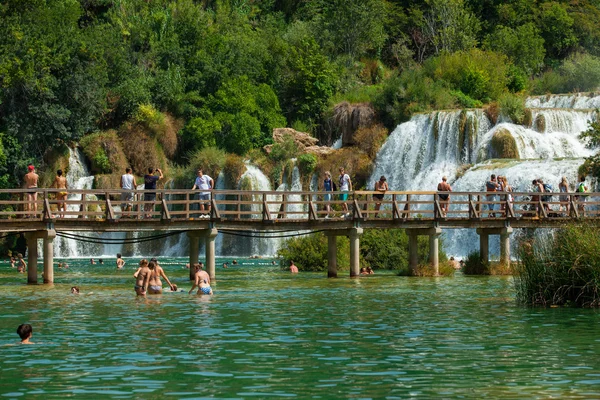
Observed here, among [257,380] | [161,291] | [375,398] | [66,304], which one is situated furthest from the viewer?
[161,291]

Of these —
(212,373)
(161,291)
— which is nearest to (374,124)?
(161,291)

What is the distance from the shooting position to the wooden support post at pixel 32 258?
41.7 meters

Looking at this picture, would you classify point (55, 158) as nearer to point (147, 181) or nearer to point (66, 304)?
point (147, 181)

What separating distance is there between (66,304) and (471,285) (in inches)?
520

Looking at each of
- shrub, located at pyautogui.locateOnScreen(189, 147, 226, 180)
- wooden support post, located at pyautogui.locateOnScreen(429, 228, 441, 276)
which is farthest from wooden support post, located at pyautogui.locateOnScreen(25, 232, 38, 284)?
shrub, located at pyautogui.locateOnScreen(189, 147, 226, 180)

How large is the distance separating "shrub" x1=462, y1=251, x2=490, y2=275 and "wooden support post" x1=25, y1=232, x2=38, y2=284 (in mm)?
15482

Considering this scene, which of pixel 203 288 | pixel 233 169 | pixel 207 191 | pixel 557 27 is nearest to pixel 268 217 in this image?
pixel 207 191

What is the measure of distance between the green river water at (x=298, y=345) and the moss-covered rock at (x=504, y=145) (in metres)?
25.6

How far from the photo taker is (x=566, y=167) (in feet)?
185

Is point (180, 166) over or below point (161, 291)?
over

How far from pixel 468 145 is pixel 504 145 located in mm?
2866

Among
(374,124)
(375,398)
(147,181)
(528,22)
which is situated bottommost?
(375,398)

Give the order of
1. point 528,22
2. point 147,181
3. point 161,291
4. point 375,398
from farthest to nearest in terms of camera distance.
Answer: point 528,22 → point 147,181 → point 161,291 → point 375,398

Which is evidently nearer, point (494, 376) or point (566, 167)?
point (494, 376)
